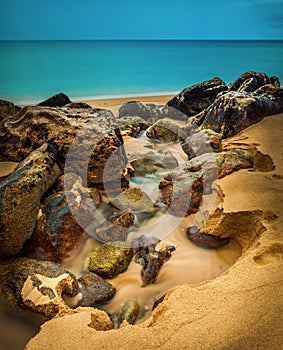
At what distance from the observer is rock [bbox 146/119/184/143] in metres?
5.34

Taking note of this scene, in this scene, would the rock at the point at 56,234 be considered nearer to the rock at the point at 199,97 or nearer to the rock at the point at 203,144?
the rock at the point at 203,144

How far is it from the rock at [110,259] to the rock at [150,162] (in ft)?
4.96

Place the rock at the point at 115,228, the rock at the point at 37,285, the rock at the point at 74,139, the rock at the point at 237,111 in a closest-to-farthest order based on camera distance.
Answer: the rock at the point at 37,285, the rock at the point at 115,228, the rock at the point at 74,139, the rock at the point at 237,111

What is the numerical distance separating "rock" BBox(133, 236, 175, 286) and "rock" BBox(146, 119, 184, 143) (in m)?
2.92

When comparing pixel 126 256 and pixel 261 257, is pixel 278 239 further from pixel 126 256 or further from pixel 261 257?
pixel 126 256

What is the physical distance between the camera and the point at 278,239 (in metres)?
2.20

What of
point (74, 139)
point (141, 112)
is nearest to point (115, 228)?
point (74, 139)

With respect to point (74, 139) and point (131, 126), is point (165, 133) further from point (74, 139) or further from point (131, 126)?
point (74, 139)

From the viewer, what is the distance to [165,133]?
5391mm

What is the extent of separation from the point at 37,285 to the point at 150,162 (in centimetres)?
260

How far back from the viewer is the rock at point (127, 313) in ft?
6.58

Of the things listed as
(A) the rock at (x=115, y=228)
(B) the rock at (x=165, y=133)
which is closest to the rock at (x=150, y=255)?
(A) the rock at (x=115, y=228)

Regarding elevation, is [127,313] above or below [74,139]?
below

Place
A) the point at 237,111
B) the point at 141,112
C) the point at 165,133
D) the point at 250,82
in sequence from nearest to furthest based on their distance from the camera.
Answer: the point at 237,111 < the point at 165,133 < the point at 250,82 < the point at 141,112
